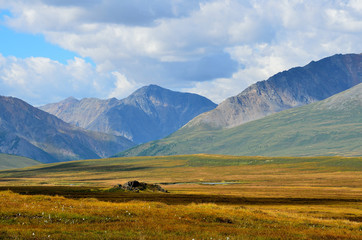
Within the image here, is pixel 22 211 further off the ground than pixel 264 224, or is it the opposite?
pixel 22 211

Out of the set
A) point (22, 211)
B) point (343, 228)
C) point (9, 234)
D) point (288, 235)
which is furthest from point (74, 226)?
point (343, 228)

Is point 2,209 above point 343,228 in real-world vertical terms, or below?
above

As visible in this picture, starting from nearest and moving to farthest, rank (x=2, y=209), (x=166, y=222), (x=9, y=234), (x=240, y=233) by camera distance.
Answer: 1. (x=9, y=234)
2. (x=240, y=233)
3. (x=166, y=222)
4. (x=2, y=209)

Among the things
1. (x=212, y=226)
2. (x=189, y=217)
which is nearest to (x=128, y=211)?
(x=189, y=217)

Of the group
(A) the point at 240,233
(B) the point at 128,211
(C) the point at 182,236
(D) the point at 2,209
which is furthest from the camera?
(B) the point at 128,211

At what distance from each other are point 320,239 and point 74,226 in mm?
17718

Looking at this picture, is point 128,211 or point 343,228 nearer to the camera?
point 343,228

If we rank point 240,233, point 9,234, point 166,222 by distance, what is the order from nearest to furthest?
point 9,234 < point 240,233 < point 166,222

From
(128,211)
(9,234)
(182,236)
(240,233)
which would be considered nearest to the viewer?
(9,234)

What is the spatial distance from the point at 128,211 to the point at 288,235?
15.8 metres

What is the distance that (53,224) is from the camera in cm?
3400

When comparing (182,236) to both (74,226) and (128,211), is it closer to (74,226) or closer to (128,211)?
(74,226)

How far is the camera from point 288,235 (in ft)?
109

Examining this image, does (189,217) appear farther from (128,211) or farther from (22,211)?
(22,211)
